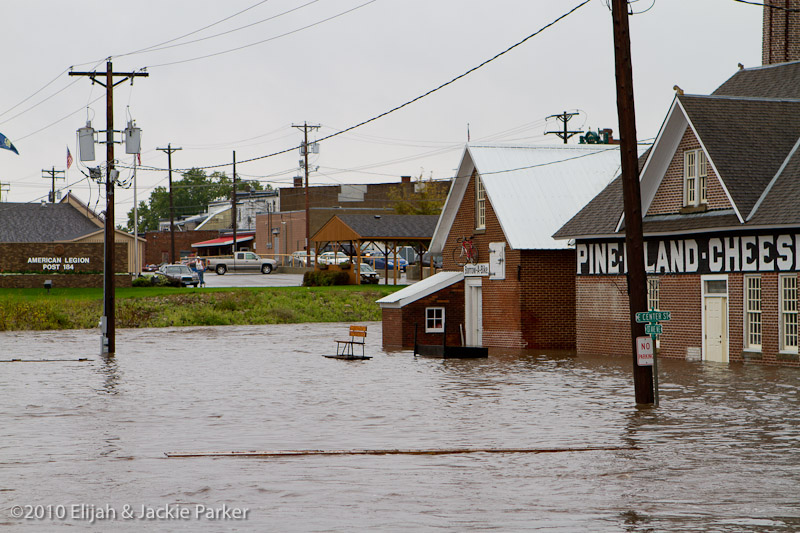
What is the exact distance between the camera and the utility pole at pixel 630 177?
65.1ft

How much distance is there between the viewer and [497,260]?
128 ft

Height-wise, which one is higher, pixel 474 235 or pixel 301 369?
pixel 474 235

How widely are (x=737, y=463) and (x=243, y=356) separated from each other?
2466cm

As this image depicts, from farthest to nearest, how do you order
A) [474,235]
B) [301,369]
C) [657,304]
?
[474,235], [657,304], [301,369]

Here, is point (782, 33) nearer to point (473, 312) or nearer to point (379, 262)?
point (473, 312)

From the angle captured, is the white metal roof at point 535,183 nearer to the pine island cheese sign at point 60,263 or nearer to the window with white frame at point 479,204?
the window with white frame at point 479,204

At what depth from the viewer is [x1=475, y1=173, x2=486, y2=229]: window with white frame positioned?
1596 inches

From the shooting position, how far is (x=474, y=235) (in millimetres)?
40906

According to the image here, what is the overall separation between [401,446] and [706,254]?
18.2 meters

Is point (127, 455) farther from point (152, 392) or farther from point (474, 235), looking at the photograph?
point (474, 235)

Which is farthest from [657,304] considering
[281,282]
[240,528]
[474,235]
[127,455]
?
[281,282]

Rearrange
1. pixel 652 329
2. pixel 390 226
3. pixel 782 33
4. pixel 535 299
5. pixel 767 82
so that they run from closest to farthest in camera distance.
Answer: pixel 652 329 < pixel 767 82 < pixel 535 299 < pixel 782 33 < pixel 390 226

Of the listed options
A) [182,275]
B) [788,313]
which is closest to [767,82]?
[788,313]

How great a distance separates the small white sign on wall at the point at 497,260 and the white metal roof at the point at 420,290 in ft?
6.50
